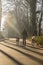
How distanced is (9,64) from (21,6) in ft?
107

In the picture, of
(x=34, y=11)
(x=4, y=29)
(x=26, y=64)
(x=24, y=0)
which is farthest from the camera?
(x=4, y=29)

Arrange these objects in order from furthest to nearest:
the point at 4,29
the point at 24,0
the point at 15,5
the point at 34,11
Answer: the point at 4,29 → the point at 15,5 → the point at 24,0 → the point at 34,11

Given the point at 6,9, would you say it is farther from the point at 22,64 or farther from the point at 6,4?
the point at 22,64

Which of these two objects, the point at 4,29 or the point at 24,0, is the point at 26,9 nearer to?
the point at 24,0

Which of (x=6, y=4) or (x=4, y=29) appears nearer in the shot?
(x=6, y=4)

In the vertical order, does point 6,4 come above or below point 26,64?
above

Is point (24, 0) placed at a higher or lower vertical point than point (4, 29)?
higher

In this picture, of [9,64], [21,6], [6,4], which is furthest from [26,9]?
[9,64]

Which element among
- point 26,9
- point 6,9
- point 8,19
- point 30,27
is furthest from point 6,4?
point 8,19

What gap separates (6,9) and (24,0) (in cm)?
632

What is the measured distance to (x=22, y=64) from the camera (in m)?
12.7

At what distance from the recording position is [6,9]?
47.4 meters

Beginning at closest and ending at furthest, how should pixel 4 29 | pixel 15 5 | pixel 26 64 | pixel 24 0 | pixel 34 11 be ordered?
pixel 26 64
pixel 34 11
pixel 24 0
pixel 15 5
pixel 4 29

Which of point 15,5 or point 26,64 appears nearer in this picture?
point 26,64
